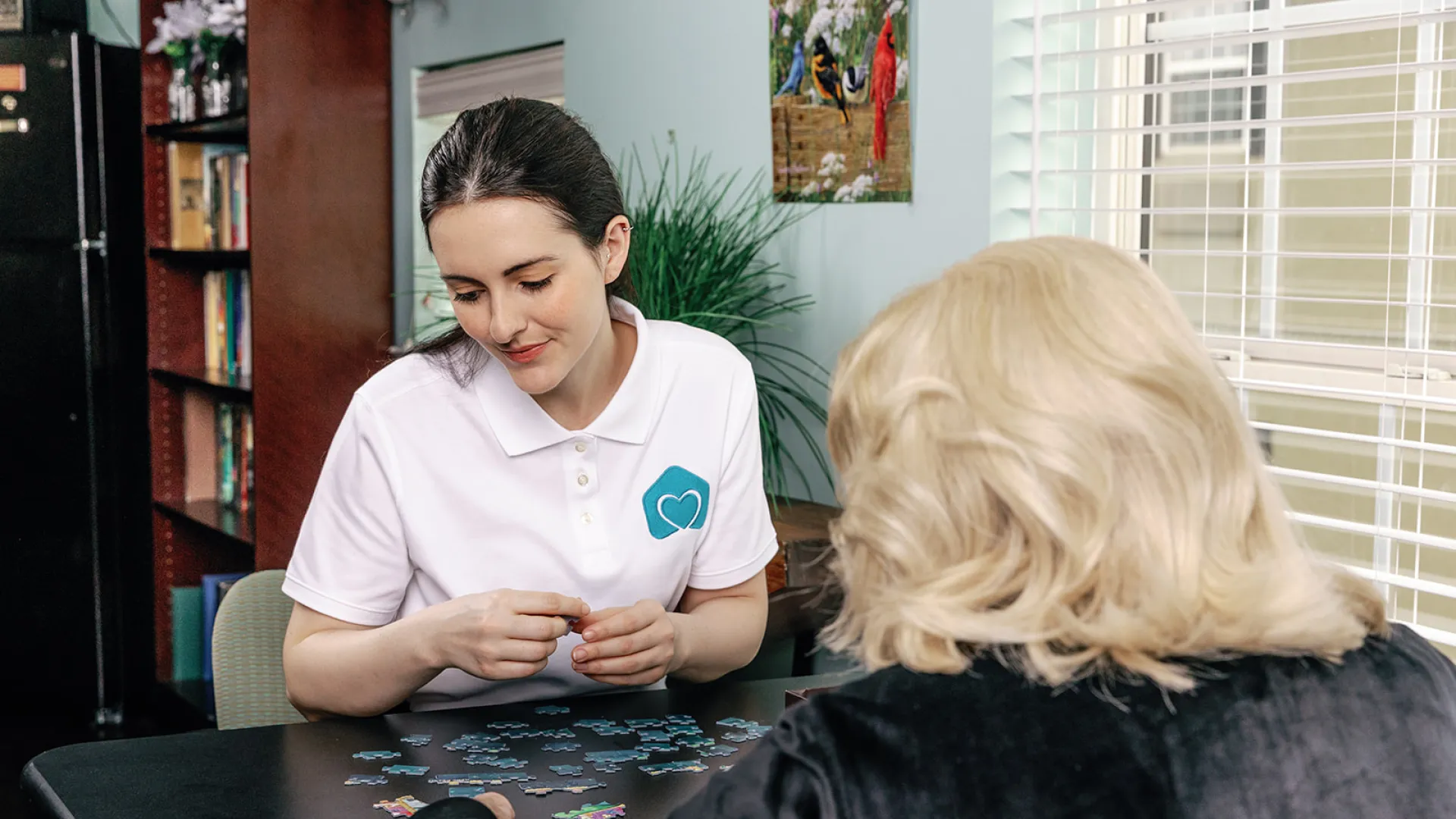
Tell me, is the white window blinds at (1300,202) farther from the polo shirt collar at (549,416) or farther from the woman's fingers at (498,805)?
the woman's fingers at (498,805)

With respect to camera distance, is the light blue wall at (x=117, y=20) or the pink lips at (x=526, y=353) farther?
the light blue wall at (x=117, y=20)

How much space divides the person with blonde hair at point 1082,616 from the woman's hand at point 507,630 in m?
0.63

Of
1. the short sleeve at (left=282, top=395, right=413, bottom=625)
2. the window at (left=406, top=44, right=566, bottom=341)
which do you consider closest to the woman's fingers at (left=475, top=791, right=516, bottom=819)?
the short sleeve at (left=282, top=395, right=413, bottom=625)

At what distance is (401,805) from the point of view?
1.41 meters

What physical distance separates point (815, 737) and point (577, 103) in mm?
2977

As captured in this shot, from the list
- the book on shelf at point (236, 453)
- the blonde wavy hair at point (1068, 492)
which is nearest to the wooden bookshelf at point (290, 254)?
the book on shelf at point (236, 453)

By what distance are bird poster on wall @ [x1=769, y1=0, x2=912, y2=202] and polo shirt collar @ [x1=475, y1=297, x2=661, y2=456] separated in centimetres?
97

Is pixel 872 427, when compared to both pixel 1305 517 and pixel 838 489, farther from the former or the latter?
pixel 1305 517

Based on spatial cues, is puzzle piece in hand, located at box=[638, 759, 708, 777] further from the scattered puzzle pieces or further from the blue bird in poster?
the blue bird in poster

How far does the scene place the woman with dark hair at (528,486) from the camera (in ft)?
5.71

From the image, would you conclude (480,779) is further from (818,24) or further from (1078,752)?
(818,24)

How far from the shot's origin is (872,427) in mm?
1038

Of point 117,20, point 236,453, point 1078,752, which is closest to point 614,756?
point 1078,752

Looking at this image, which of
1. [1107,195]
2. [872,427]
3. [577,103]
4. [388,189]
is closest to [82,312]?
[388,189]
